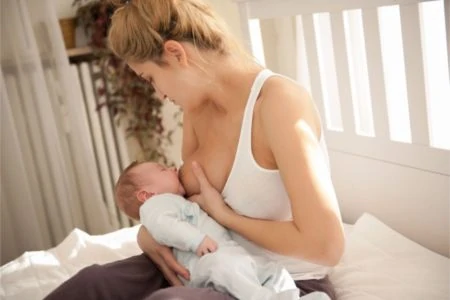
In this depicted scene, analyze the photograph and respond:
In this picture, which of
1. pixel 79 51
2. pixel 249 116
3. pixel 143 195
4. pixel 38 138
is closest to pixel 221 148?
pixel 249 116

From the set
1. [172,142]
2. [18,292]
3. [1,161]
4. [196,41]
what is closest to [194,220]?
[196,41]

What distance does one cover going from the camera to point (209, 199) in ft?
3.71

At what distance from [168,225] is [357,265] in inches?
18.3

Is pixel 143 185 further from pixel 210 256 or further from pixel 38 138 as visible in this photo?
pixel 38 138

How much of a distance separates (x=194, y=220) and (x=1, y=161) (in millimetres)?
1388

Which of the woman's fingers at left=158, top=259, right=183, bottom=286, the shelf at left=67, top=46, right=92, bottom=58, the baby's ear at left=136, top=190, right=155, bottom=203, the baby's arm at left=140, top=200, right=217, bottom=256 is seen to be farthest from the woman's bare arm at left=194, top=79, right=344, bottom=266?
the shelf at left=67, top=46, right=92, bottom=58

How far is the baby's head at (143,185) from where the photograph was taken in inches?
49.6

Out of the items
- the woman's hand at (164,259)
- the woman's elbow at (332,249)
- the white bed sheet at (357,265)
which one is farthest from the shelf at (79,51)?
the woman's elbow at (332,249)

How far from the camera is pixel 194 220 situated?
115 cm

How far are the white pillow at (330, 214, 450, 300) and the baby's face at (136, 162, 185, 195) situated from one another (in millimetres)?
429

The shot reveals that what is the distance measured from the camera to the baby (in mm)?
965

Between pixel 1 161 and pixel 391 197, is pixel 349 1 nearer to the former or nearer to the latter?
pixel 391 197

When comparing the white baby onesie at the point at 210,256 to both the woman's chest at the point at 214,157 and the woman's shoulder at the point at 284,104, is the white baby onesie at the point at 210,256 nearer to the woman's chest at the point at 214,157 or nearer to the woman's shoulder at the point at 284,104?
the woman's chest at the point at 214,157

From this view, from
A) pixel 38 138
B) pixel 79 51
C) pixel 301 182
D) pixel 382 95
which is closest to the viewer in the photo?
pixel 301 182
